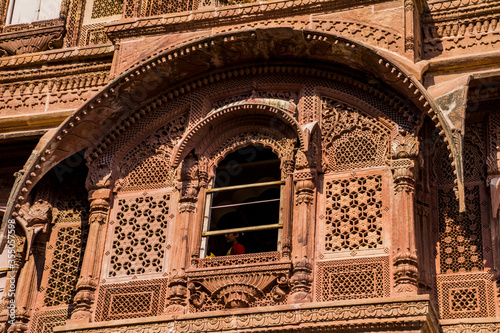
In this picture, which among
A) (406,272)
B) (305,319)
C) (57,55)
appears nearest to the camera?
(305,319)

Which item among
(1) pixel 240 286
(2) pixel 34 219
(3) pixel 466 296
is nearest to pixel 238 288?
(1) pixel 240 286

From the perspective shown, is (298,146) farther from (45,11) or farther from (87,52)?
(45,11)

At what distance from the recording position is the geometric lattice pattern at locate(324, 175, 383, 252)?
11281mm

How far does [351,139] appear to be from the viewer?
11961 millimetres

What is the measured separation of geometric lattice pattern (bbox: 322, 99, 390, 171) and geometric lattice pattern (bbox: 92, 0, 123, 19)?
348 cm

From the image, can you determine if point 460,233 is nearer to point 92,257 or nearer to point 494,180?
point 494,180

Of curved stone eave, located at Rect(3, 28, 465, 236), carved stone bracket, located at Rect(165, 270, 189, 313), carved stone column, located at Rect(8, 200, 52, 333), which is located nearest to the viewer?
carved stone bracket, located at Rect(165, 270, 189, 313)

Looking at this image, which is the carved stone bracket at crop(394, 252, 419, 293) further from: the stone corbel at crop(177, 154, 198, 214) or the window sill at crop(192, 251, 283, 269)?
the stone corbel at crop(177, 154, 198, 214)

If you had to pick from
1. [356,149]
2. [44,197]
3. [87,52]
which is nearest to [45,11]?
[87,52]

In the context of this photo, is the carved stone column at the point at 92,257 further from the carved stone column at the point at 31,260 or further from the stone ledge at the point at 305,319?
the carved stone column at the point at 31,260

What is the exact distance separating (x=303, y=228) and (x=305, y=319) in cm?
105

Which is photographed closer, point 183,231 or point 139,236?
point 183,231

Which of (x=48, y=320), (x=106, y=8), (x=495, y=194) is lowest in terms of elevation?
(x=48, y=320)

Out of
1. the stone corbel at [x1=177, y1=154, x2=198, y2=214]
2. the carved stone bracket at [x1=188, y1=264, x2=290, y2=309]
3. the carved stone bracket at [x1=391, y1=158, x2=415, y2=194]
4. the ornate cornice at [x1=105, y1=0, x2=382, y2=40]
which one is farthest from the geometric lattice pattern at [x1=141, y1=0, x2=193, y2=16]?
the carved stone bracket at [x1=188, y1=264, x2=290, y2=309]
